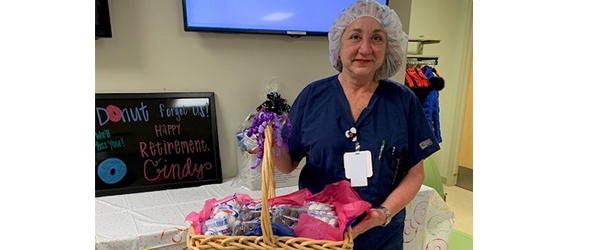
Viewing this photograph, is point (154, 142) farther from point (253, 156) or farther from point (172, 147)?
point (253, 156)

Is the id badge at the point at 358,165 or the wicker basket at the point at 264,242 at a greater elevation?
the id badge at the point at 358,165

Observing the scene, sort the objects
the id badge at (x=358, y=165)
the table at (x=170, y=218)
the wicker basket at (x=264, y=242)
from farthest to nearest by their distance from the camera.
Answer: the table at (x=170, y=218), the id badge at (x=358, y=165), the wicker basket at (x=264, y=242)

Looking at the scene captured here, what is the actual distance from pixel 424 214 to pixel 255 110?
1054mm

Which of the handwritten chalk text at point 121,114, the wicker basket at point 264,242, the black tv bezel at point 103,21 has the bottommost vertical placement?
the wicker basket at point 264,242

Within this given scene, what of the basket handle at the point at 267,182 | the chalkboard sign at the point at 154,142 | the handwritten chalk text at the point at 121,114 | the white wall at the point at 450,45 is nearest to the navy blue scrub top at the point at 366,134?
the basket handle at the point at 267,182

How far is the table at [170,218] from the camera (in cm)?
118

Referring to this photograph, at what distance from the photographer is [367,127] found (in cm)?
105

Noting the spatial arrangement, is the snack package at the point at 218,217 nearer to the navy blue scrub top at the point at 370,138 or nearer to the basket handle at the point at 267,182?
the basket handle at the point at 267,182

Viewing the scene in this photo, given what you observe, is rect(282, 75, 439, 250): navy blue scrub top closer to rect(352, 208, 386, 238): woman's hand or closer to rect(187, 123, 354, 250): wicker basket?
rect(352, 208, 386, 238): woman's hand

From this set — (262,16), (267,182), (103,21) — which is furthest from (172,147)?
(267,182)

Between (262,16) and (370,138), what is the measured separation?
2.85ft

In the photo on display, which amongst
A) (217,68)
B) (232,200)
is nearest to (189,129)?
(217,68)

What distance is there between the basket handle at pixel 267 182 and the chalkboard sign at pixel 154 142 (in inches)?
34.6

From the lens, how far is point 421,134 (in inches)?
42.7
